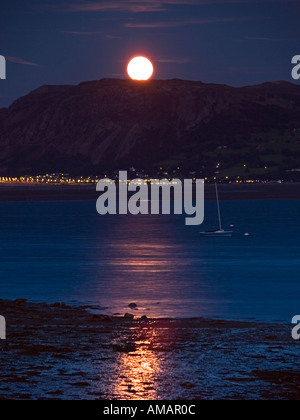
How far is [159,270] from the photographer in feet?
188

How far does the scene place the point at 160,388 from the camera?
21.0 meters

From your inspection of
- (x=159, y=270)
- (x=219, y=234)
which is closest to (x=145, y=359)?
(x=159, y=270)

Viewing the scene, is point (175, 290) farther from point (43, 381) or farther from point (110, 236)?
point (110, 236)

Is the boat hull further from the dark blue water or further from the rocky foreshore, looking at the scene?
the rocky foreshore

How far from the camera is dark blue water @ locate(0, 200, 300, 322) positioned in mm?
40844

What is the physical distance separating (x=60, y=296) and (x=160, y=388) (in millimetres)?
23833

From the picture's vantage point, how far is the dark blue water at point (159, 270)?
134ft

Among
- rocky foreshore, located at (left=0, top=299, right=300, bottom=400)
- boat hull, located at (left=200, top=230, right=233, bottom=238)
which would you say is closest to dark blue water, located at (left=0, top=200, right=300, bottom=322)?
boat hull, located at (left=200, top=230, right=233, bottom=238)

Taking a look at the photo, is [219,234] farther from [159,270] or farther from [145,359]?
[145,359]

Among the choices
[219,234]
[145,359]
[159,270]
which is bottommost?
[145,359]

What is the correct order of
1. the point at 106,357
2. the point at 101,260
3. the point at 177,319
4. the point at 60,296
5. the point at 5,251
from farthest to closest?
the point at 5,251 → the point at 101,260 → the point at 60,296 → the point at 177,319 → the point at 106,357

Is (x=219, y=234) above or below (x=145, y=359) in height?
above

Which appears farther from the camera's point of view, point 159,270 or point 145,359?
point 159,270
